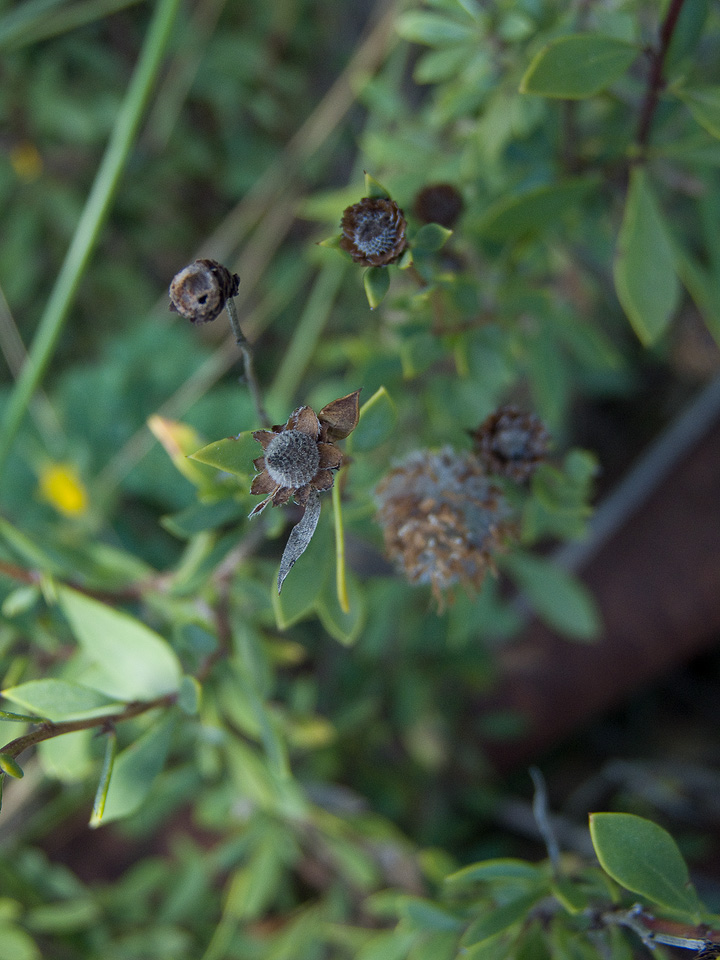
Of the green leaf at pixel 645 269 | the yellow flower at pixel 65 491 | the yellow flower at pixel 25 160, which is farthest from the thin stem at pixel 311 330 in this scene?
the yellow flower at pixel 25 160

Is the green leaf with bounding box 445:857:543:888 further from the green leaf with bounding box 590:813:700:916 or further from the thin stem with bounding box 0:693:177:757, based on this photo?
the thin stem with bounding box 0:693:177:757

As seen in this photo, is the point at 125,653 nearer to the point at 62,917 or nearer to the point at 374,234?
the point at 374,234

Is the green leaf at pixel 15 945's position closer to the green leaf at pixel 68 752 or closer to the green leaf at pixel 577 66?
the green leaf at pixel 68 752

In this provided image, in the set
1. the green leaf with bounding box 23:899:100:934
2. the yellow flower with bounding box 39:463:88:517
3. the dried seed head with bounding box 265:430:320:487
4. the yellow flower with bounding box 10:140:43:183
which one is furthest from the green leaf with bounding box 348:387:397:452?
the yellow flower with bounding box 10:140:43:183

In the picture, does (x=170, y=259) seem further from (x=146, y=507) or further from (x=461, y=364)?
(x=461, y=364)

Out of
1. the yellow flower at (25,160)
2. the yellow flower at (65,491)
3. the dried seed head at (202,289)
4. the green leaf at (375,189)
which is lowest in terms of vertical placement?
the dried seed head at (202,289)

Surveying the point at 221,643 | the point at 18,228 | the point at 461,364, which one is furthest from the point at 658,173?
the point at 18,228
